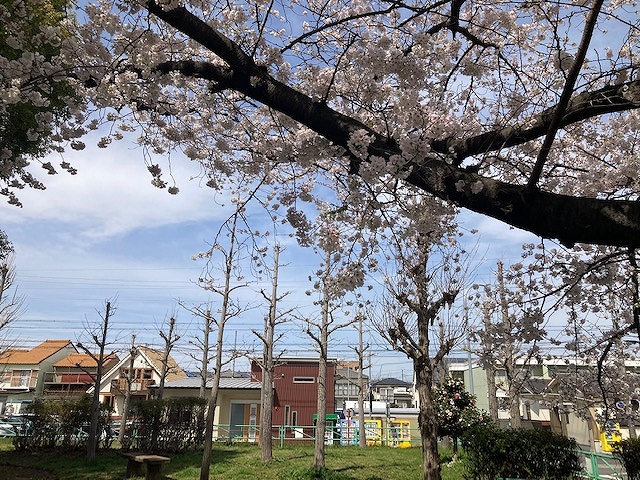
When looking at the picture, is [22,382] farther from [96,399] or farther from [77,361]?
[96,399]

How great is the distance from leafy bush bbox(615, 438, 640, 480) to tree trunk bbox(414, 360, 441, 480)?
289 cm

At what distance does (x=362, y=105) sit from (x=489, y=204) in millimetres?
1791

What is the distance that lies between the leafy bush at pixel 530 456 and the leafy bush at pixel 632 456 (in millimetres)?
611

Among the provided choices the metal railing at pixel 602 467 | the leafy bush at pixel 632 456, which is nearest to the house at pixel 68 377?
the metal railing at pixel 602 467

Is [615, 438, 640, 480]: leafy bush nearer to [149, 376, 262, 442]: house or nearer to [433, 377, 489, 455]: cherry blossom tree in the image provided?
[433, 377, 489, 455]: cherry blossom tree

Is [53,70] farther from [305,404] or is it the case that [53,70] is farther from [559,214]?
[305,404]

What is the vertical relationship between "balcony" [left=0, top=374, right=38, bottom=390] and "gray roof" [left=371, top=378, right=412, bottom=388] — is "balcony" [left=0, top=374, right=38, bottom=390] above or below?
below

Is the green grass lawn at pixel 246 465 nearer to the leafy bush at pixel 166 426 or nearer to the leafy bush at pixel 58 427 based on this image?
the leafy bush at pixel 58 427

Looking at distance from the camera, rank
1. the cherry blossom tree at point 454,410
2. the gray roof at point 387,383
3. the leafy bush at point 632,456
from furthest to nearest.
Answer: the gray roof at point 387,383, the cherry blossom tree at point 454,410, the leafy bush at point 632,456

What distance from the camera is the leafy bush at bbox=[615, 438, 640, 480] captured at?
20.8ft

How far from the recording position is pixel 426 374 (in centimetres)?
875

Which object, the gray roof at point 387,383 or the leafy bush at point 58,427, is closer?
the leafy bush at point 58,427

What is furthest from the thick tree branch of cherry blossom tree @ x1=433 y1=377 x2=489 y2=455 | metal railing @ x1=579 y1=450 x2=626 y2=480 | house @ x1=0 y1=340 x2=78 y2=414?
house @ x1=0 y1=340 x2=78 y2=414

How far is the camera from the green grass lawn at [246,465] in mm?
10219
